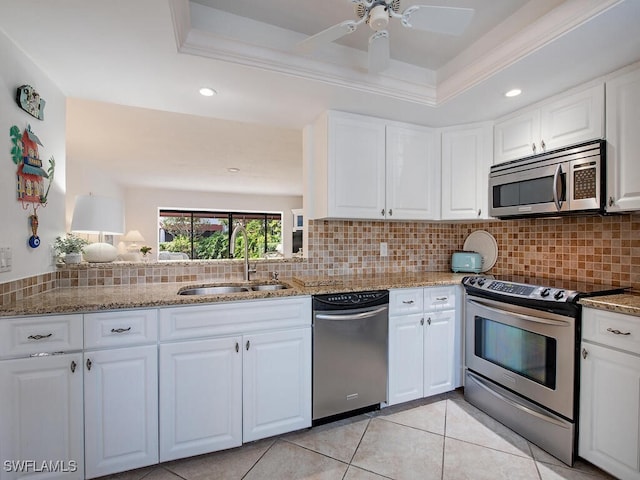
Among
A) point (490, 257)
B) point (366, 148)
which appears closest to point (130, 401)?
point (366, 148)

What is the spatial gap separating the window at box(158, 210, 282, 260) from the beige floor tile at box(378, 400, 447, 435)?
19.1 ft

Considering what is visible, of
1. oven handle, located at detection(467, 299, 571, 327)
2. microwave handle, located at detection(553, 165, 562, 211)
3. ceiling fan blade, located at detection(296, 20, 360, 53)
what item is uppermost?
ceiling fan blade, located at detection(296, 20, 360, 53)

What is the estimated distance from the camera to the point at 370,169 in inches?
93.7

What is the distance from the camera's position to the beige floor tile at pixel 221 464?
1.60 metres

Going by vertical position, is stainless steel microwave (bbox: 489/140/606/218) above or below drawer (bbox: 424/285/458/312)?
above

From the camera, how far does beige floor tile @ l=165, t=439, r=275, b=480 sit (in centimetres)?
160

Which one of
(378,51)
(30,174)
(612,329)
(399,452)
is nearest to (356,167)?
(378,51)

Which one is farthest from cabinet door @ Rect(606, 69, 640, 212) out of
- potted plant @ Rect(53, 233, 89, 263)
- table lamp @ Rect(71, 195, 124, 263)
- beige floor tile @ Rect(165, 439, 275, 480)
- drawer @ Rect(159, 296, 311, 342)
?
potted plant @ Rect(53, 233, 89, 263)

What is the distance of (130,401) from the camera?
1549 mm

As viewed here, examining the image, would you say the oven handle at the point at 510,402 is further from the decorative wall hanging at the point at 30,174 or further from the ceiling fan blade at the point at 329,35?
the decorative wall hanging at the point at 30,174

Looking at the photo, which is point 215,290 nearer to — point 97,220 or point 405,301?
point 97,220

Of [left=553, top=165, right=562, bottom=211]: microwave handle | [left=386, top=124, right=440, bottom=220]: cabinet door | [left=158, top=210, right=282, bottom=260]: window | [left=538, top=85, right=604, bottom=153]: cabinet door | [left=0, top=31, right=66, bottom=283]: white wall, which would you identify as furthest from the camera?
[left=158, top=210, right=282, bottom=260]: window

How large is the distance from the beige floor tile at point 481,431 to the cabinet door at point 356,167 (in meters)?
1.50

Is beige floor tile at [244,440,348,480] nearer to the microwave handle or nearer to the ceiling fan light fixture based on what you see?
the microwave handle
